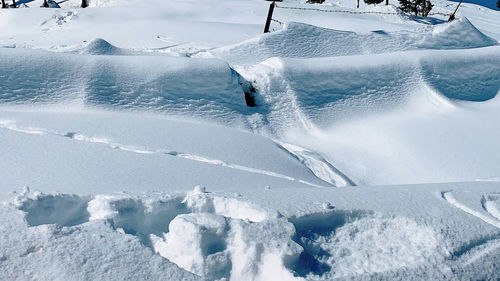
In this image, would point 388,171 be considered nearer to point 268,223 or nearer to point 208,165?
point 208,165

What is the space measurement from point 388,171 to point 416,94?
160cm

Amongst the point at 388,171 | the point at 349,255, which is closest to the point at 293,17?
the point at 388,171

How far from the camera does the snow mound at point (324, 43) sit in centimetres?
680

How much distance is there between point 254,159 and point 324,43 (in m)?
4.13

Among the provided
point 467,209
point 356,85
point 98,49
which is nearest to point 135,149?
point 467,209

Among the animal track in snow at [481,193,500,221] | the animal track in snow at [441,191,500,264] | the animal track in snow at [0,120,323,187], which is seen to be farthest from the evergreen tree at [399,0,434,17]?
the animal track in snow at [441,191,500,264]

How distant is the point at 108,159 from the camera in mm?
2969

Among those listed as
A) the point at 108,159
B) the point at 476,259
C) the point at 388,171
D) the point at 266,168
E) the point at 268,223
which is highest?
the point at 268,223

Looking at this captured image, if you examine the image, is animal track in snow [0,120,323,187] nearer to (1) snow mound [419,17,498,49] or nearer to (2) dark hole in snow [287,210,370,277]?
(2) dark hole in snow [287,210,370,277]

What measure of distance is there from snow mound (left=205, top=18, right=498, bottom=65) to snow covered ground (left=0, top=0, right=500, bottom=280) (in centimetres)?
3

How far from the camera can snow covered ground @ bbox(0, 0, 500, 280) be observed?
5.57 ft

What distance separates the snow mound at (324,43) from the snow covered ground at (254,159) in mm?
26

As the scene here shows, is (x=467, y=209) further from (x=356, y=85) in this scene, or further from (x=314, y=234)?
(x=356, y=85)

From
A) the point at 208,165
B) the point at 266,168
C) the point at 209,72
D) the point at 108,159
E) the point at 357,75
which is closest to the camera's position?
the point at 108,159
